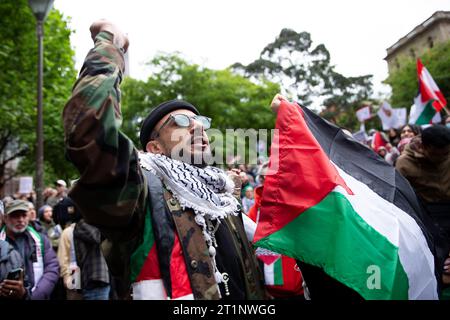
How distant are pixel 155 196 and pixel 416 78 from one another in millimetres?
35855

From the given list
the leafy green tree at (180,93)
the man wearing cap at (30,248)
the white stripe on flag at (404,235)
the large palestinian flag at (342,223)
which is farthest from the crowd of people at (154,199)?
the leafy green tree at (180,93)

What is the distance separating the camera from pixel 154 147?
253cm

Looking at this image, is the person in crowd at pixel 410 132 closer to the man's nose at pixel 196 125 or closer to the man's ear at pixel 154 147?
the man's nose at pixel 196 125

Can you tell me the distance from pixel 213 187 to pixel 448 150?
2.55 metres

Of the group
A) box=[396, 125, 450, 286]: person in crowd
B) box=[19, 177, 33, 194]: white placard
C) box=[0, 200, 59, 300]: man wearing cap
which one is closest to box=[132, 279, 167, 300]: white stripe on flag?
box=[396, 125, 450, 286]: person in crowd

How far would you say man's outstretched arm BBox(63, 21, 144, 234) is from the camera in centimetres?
160

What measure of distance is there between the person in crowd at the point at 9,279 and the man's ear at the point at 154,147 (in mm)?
2286

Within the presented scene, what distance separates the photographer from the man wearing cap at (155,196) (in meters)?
1.63

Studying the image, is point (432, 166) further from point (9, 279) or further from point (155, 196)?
point (9, 279)

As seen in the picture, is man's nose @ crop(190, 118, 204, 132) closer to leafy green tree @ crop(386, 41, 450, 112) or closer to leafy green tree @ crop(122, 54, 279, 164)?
leafy green tree @ crop(122, 54, 279, 164)

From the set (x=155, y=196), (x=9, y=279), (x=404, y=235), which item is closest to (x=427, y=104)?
(x=404, y=235)
